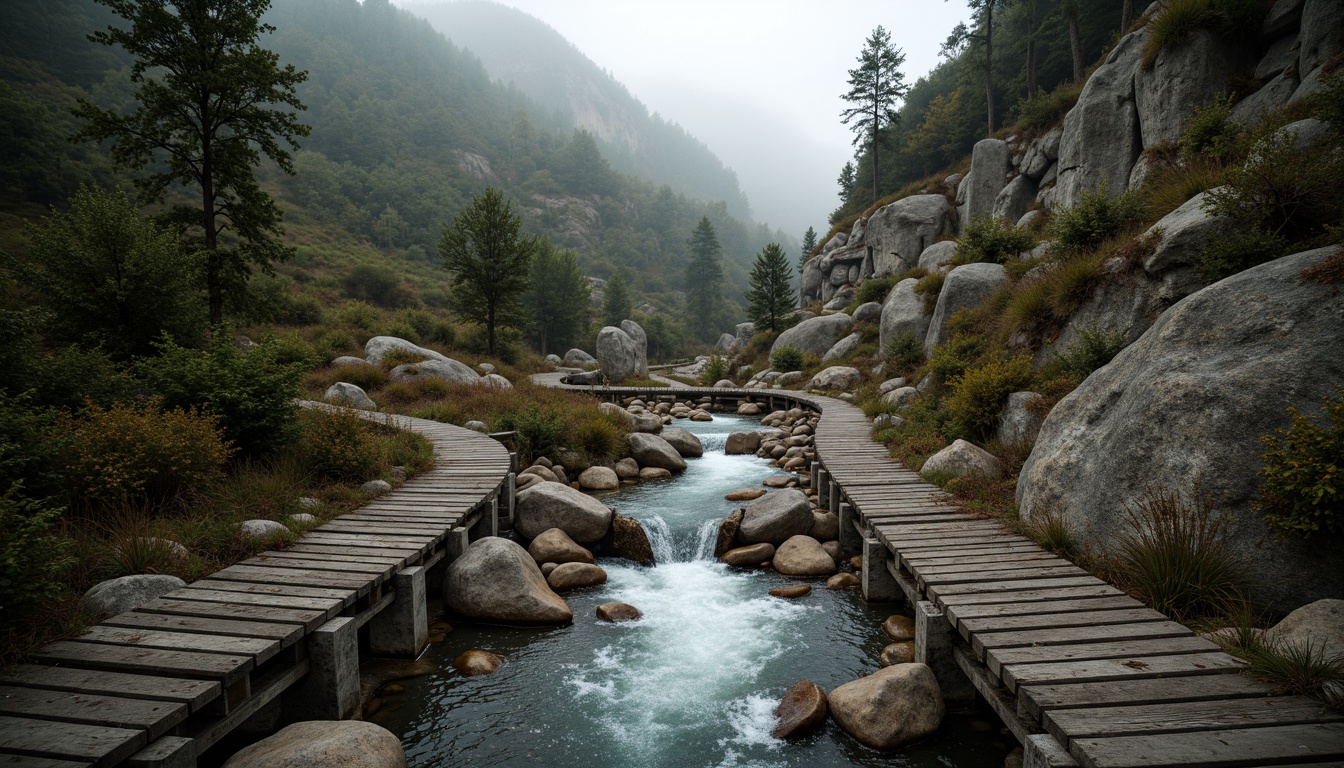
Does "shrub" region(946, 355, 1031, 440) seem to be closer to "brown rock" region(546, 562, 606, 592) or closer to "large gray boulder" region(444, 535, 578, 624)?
"brown rock" region(546, 562, 606, 592)

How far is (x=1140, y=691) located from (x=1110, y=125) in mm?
22243

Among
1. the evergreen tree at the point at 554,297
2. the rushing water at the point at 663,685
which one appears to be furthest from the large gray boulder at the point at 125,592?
the evergreen tree at the point at 554,297

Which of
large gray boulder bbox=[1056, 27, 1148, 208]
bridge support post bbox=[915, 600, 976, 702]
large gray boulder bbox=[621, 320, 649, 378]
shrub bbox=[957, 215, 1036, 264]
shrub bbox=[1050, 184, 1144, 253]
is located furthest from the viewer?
large gray boulder bbox=[621, 320, 649, 378]

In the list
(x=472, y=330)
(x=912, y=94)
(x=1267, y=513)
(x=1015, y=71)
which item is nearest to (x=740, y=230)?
(x=912, y=94)

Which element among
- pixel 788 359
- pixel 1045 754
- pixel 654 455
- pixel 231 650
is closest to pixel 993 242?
pixel 788 359

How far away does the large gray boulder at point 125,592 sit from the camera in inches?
183

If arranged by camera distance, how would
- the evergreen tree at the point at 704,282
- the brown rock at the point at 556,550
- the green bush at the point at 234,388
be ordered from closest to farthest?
1. the green bush at the point at 234,388
2. the brown rock at the point at 556,550
3. the evergreen tree at the point at 704,282

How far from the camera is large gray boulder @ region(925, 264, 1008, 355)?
656 inches

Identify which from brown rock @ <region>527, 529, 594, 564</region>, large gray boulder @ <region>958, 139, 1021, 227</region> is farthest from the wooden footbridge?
large gray boulder @ <region>958, 139, 1021, 227</region>

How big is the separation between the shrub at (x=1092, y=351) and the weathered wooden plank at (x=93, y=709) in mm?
11009

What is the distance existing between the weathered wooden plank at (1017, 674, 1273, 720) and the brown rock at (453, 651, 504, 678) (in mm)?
5079

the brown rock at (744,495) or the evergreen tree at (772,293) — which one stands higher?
the evergreen tree at (772,293)

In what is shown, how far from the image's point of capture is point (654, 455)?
568 inches

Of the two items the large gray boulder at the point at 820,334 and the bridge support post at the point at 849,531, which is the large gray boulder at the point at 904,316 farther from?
the bridge support post at the point at 849,531
